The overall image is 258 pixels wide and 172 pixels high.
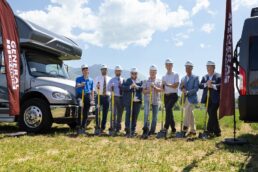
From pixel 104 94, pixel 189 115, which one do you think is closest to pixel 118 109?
pixel 104 94

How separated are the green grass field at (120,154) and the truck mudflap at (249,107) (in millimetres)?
728

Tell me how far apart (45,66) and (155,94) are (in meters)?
3.58

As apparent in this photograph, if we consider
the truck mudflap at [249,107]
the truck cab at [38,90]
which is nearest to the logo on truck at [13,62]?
the truck cab at [38,90]

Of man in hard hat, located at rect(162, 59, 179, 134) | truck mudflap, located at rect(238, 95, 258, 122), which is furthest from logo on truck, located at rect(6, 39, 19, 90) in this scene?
truck mudflap, located at rect(238, 95, 258, 122)

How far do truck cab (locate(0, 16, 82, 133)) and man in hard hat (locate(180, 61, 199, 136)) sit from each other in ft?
10.8

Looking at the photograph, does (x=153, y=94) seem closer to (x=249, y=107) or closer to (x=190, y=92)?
(x=190, y=92)

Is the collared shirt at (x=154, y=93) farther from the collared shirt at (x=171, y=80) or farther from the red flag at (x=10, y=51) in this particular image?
the red flag at (x=10, y=51)

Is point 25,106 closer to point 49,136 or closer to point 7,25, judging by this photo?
point 49,136

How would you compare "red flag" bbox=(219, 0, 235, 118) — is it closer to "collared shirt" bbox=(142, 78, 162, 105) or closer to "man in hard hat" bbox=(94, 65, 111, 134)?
"collared shirt" bbox=(142, 78, 162, 105)

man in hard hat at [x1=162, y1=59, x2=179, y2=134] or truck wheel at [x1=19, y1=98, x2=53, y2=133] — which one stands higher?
man in hard hat at [x1=162, y1=59, x2=179, y2=134]

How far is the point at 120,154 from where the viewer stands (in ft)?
24.8

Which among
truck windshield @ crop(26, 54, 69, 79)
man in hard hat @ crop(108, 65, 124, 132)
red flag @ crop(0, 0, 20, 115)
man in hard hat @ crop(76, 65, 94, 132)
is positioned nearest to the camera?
red flag @ crop(0, 0, 20, 115)

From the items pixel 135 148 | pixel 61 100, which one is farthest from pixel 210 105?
pixel 61 100

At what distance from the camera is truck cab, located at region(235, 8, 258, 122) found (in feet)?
26.7
